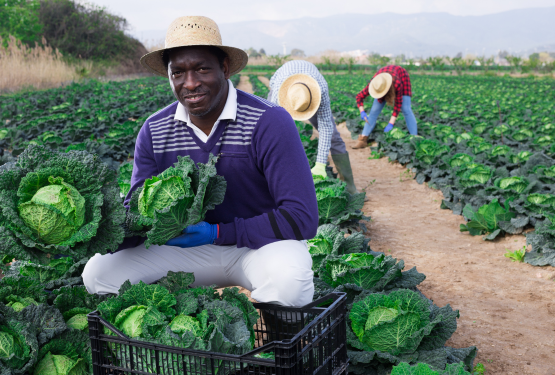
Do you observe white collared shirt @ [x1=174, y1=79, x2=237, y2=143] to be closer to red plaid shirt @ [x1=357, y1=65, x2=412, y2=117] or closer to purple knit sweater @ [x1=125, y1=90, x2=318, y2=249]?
purple knit sweater @ [x1=125, y1=90, x2=318, y2=249]

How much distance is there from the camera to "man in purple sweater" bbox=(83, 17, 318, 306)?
220cm

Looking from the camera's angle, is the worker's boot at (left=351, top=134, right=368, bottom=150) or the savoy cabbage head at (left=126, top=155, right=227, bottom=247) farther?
the worker's boot at (left=351, top=134, right=368, bottom=150)

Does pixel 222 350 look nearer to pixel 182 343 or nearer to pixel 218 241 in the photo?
pixel 182 343

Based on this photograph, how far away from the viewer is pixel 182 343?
174 centimetres

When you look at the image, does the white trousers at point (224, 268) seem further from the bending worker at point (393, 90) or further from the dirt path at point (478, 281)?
the bending worker at point (393, 90)

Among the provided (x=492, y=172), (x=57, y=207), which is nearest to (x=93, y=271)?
(x=57, y=207)

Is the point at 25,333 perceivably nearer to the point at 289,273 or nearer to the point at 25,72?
the point at 289,273

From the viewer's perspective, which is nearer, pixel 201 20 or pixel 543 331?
pixel 201 20

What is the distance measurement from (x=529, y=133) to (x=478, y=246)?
522 cm

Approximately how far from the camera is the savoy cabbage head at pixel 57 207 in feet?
5.87

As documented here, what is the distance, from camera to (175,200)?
189cm

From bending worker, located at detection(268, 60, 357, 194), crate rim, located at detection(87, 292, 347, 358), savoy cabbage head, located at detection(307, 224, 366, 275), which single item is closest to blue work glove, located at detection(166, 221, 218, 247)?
crate rim, located at detection(87, 292, 347, 358)

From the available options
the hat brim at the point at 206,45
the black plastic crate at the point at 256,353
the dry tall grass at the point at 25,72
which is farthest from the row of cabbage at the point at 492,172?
the dry tall grass at the point at 25,72

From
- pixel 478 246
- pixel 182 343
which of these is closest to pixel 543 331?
pixel 478 246
